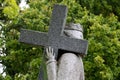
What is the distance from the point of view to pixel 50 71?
705 centimetres

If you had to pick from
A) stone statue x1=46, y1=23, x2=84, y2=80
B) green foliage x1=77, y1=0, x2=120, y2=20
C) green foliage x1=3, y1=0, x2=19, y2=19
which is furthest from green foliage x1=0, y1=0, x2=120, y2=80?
stone statue x1=46, y1=23, x2=84, y2=80

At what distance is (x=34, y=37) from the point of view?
7.70 meters

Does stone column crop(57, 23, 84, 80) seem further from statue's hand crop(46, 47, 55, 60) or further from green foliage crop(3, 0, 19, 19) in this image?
green foliage crop(3, 0, 19, 19)

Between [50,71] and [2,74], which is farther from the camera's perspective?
[2,74]

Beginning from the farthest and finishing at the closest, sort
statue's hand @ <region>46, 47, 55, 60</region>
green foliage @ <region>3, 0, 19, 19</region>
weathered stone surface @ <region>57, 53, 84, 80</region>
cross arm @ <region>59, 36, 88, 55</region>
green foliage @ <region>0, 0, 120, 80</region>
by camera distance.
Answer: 1. green foliage @ <region>0, 0, 120, 80</region>
2. green foliage @ <region>3, 0, 19, 19</region>
3. cross arm @ <region>59, 36, 88, 55</region>
4. statue's hand @ <region>46, 47, 55, 60</region>
5. weathered stone surface @ <region>57, 53, 84, 80</region>

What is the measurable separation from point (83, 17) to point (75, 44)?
37.1 feet

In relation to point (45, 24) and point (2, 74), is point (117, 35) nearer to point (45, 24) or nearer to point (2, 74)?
point (45, 24)

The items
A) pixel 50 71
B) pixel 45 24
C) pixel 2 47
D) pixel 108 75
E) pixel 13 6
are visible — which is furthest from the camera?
pixel 2 47

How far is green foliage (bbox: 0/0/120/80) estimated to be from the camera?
56.6ft

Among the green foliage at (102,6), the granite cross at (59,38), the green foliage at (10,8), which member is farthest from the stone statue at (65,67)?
the green foliage at (102,6)

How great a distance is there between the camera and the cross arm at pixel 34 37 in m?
7.57

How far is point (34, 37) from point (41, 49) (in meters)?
10.1

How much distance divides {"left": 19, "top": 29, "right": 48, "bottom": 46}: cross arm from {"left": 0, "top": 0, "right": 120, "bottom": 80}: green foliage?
8357 mm

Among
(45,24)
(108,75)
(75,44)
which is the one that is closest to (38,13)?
(45,24)
